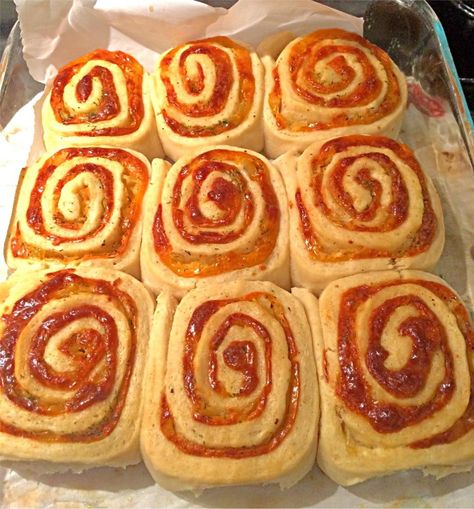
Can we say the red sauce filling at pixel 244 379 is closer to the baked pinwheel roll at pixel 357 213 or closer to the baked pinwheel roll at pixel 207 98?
the baked pinwheel roll at pixel 357 213

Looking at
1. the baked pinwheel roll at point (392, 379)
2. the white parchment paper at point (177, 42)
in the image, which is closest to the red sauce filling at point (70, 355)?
the white parchment paper at point (177, 42)

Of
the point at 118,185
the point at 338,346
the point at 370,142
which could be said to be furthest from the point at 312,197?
the point at 118,185

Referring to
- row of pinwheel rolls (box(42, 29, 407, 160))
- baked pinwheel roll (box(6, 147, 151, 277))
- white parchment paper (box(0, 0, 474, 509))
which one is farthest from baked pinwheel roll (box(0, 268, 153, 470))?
row of pinwheel rolls (box(42, 29, 407, 160))

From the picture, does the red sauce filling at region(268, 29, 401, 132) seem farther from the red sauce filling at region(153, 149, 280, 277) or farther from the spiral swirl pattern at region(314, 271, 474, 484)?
the spiral swirl pattern at region(314, 271, 474, 484)

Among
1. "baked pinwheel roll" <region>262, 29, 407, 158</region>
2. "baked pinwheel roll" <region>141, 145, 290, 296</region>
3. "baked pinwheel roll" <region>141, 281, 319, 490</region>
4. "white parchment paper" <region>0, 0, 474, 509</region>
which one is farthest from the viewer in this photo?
"white parchment paper" <region>0, 0, 474, 509</region>

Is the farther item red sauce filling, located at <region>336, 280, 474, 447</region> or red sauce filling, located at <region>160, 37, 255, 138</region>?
red sauce filling, located at <region>160, 37, 255, 138</region>

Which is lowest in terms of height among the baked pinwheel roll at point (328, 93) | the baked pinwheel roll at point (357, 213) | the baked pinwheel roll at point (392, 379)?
the baked pinwheel roll at point (392, 379)
